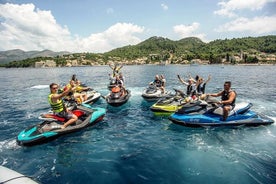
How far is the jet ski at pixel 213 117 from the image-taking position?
1000 cm

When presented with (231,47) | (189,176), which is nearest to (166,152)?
(189,176)

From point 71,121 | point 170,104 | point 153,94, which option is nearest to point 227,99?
point 170,104

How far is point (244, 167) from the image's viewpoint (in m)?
6.68

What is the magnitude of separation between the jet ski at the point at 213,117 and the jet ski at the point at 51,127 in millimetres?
4481

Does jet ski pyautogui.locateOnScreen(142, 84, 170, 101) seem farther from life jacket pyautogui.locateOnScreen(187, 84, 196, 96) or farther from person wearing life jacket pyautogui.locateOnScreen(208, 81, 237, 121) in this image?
person wearing life jacket pyautogui.locateOnScreen(208, 81, 237, 121)

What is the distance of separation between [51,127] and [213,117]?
25.3ft

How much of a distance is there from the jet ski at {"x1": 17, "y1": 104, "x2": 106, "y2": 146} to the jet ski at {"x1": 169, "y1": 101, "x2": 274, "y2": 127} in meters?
4.48

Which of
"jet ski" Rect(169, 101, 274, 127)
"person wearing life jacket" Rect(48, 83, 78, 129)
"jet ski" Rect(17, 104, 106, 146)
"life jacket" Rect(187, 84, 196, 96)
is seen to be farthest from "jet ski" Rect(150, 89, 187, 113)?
"person wearing life jacket" Rect(48, 83, 78, 129)

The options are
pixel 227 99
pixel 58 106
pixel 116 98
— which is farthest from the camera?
pixel 116 98

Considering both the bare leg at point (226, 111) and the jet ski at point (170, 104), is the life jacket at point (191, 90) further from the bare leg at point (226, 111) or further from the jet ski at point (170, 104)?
the bare leg at point (226, 111)

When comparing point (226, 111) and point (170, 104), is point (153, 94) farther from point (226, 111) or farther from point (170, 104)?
point (226, 111)

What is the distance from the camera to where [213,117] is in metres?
10.1

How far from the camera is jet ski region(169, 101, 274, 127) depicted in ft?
32.8

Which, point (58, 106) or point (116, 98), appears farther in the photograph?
point (116, 98)
